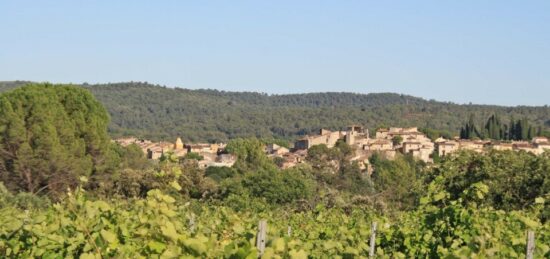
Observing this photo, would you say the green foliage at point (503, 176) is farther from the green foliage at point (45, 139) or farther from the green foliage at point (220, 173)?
the green foliage at point (220, 173)

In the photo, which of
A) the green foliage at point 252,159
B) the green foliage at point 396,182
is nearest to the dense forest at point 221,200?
the green foliage at point 396,182

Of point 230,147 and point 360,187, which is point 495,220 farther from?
point 230,147

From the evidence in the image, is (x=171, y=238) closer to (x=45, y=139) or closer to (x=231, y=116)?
(x=45, y=139)

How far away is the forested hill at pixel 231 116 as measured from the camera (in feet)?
407

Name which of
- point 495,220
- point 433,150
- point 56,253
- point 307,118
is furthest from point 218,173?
point 307,118

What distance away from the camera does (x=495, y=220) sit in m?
8.65

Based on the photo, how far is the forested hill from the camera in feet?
407

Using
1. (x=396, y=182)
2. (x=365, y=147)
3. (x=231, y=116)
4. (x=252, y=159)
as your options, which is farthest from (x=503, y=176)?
(x=231, y=116)

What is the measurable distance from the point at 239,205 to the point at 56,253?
2208 centimetres

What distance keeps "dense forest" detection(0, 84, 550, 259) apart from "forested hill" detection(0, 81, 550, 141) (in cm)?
7606

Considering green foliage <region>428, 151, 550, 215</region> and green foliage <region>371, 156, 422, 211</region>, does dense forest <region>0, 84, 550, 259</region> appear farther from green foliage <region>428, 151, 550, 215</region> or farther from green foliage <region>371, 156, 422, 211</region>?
green foliage <region>371, 156, 422, 211</region>

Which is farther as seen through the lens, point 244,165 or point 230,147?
point 230,147

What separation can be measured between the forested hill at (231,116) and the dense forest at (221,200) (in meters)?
76.1

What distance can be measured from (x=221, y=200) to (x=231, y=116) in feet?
347
